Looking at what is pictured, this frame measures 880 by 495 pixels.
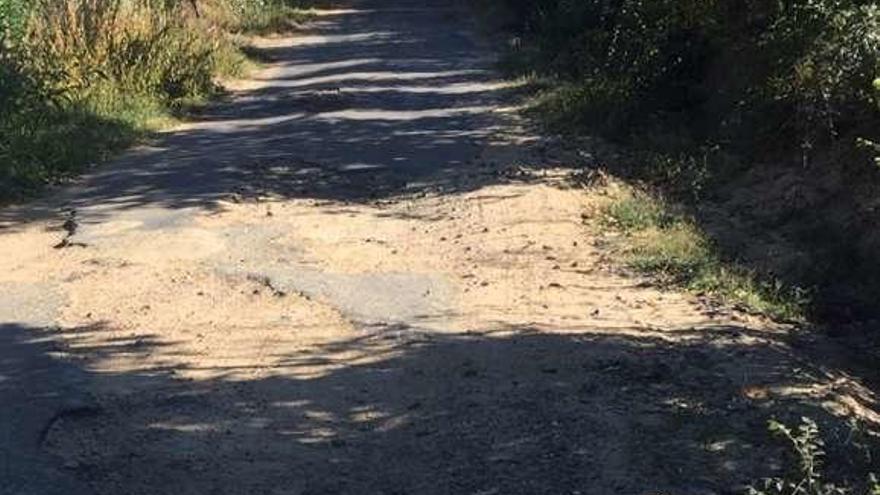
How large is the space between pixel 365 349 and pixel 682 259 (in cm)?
256

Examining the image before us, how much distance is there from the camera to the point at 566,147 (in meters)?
11.6

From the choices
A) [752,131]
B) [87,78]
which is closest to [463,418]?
[752,131]

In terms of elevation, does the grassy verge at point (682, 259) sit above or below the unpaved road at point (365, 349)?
below

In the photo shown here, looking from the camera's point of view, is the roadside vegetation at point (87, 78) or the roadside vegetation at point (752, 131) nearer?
the roadside vegetation at point (752, 131)

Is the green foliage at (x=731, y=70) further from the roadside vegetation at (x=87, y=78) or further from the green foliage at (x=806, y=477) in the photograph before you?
the roadside vegetation at (x=87, y=78)

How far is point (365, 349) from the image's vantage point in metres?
6.01

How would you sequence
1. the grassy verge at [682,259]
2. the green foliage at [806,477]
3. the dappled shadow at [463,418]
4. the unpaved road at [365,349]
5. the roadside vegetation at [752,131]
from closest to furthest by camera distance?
the green foliage at [806,477] < the dappled shadow at [463,418] < the unpaved road at [365,349] < the grassy verge at [682,259] < the roadside vegetation at [752,131]

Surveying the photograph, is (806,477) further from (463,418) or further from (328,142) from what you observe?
(328,142)

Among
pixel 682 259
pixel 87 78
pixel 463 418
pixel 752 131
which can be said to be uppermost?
pixel 87 78

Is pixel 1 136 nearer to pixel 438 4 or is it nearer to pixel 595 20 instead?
pixel 595 20

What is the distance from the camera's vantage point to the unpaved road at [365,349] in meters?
4.60

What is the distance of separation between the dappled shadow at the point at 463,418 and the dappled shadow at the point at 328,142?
3.93 m

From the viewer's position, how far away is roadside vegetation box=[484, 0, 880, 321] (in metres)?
7.48

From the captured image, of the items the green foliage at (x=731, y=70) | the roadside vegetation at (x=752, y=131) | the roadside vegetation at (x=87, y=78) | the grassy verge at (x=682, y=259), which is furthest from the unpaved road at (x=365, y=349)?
the green foliage at (x=731, y=70)
